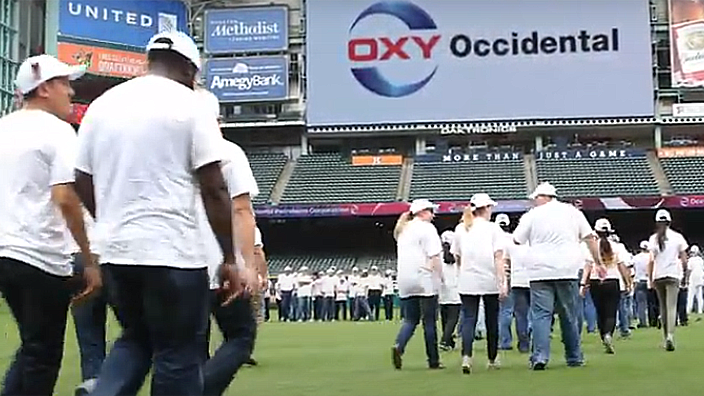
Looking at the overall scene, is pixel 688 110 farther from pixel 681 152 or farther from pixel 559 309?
pixel 559 309

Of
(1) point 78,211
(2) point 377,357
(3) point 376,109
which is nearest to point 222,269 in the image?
(1) point 78,211

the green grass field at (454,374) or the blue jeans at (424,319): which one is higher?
the blue jeans at (424,319)

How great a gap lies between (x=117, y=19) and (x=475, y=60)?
15.7m

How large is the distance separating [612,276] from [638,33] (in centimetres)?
3504

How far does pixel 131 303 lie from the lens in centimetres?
453

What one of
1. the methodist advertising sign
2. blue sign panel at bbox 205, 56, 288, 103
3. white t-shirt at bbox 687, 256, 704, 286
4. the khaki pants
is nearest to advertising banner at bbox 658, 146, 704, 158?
the methodist advertising sign

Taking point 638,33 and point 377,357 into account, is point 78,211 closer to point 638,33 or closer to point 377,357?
point 377,357

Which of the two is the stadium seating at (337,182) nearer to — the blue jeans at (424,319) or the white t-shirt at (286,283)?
the white t-shirt at (286,283)

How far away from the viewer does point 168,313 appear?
4348 millimetres

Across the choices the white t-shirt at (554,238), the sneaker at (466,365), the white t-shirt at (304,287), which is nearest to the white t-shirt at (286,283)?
the white t-shirt at (304,287)

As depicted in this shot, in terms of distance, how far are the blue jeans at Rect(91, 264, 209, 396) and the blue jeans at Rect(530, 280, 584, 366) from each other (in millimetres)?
6877

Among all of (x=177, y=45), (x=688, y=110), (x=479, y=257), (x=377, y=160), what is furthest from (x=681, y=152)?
(x=177, y=45)

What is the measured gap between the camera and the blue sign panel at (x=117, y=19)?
158ft

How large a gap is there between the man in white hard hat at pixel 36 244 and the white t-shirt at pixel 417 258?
5.67m
